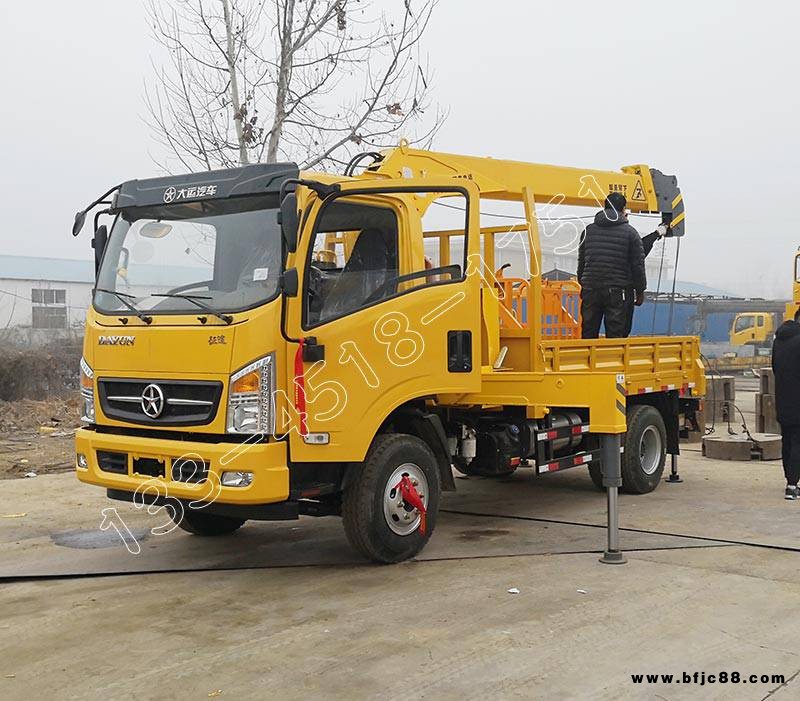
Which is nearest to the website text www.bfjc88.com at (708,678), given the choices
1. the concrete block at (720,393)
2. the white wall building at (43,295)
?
the concrete block at (720,393)

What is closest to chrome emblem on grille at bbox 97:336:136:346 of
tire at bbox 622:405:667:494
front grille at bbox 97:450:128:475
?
front grille at bbox 97:450:128:475

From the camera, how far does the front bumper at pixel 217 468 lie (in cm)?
596

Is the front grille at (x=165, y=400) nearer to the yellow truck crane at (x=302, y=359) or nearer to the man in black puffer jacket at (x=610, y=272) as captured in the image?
the yellow truck crane at (x=302, y=359)

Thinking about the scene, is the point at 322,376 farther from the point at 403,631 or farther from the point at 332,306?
the point at 403,631

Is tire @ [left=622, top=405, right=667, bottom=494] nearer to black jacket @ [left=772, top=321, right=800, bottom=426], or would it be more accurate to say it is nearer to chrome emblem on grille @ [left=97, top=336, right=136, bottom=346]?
black jacket @ [left=772, top=321, right=800, bottom=426]

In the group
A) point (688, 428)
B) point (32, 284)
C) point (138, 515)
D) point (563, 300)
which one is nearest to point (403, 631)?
point (138, 515)

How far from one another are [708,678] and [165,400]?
3797mm

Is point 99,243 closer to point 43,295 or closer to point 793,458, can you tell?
point 793,458

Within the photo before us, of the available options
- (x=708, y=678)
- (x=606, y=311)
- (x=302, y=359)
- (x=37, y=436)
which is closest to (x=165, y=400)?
(x=302, y=359)

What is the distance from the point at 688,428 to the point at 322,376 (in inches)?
233

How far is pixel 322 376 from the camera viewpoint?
20.4 feet

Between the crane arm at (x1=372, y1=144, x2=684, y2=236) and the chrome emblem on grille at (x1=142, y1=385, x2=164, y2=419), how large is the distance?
2.40 metres

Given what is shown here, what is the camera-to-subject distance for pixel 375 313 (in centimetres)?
659

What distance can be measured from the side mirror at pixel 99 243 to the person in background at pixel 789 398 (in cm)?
652
